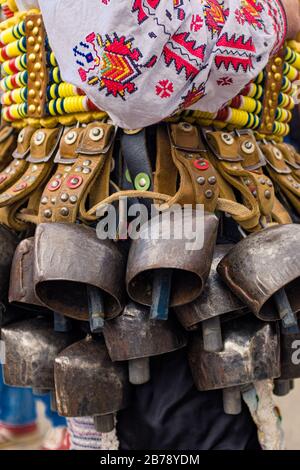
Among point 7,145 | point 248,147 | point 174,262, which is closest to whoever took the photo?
point 174,262

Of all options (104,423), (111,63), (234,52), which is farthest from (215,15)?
(104,423)

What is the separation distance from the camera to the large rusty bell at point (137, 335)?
829 mm

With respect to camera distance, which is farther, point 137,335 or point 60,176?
point 60,176

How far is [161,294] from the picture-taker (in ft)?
2.59

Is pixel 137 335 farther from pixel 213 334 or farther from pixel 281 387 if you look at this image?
pixel 281 387

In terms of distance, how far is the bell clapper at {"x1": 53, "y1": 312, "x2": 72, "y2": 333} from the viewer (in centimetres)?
90

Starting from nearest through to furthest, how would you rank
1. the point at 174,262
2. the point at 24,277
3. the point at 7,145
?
1. the point at 174,262
2. the point at 24,277
3. the point at 7,145

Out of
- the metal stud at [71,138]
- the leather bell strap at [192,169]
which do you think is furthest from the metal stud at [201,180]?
the metal stud at [71,138]

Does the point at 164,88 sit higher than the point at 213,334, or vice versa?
the point at 164,88

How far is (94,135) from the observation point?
3.03ft

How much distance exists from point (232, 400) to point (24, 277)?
345 millimetres

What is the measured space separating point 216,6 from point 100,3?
0.56 ft
